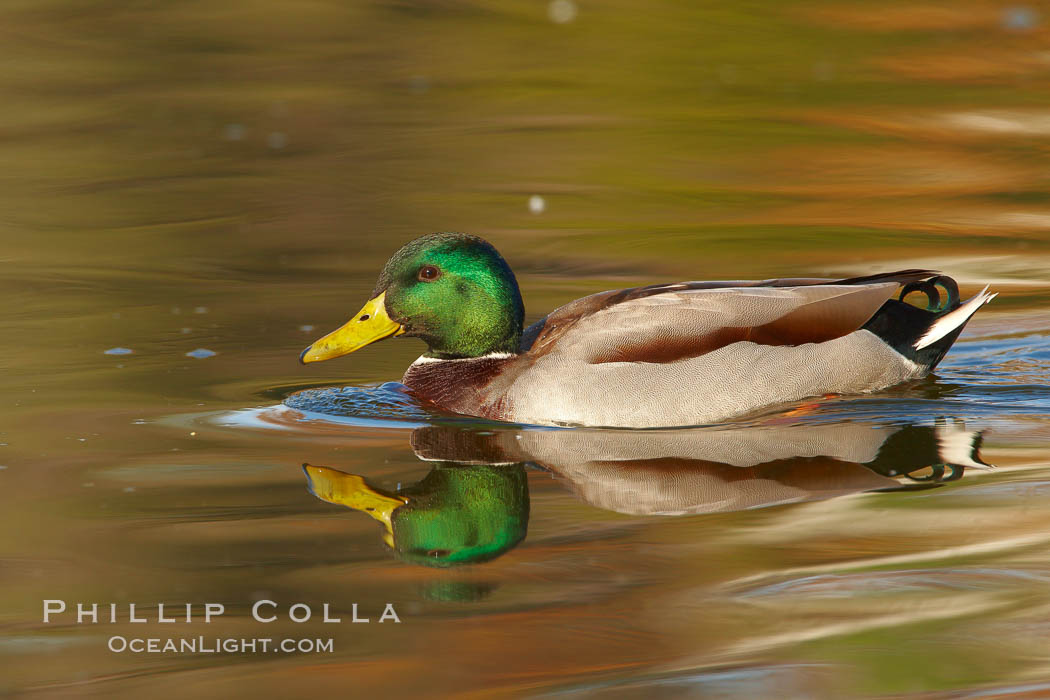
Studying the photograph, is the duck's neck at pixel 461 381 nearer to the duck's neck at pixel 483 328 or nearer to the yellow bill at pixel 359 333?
the duck's neck at pixel 483 328

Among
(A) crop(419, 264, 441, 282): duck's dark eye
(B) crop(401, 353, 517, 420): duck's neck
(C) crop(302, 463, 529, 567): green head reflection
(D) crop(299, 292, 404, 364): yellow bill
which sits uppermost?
(A) crop(419, 264, 441, 282): duck's dark eye

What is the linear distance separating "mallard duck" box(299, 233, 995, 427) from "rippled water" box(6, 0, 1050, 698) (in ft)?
0.54

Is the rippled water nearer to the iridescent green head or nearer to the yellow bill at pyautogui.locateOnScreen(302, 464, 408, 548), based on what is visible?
the yellow bill at pyautogui.locateOnScreen(302, 464, 408, 548)

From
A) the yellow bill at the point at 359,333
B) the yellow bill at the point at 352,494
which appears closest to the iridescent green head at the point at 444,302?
the yellow bill at the point at 359,333

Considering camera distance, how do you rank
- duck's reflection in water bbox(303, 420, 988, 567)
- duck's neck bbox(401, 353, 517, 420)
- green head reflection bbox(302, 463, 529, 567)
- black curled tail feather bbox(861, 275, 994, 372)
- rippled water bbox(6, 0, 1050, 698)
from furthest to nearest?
black curled tail feather bbox(861, 275, 994, 372)
duck's neck bbox(401, 353, 517, 420)
duck's reflection in water bbox(303, 420, 988, 567)
green head reflection bbox(302, 463, 529, 567)
rippled water bbox(6, 0, 1050, 698)

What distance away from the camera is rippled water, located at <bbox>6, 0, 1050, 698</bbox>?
14.3 feet

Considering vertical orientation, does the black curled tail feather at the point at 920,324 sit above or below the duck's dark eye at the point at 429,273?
below

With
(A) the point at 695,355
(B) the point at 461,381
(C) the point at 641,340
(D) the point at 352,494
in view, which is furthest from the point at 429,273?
(D) the point at 352,494

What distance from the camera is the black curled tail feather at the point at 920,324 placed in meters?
7.33

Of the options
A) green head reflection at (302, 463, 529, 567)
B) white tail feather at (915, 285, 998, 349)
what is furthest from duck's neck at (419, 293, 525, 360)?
white tail feather at (915, 285, 998, 349)

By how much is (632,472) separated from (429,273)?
68.8 inches

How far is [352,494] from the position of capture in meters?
5.82

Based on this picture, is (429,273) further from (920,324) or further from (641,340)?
(920,324)

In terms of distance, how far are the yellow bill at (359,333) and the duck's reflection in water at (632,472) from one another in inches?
24.2
